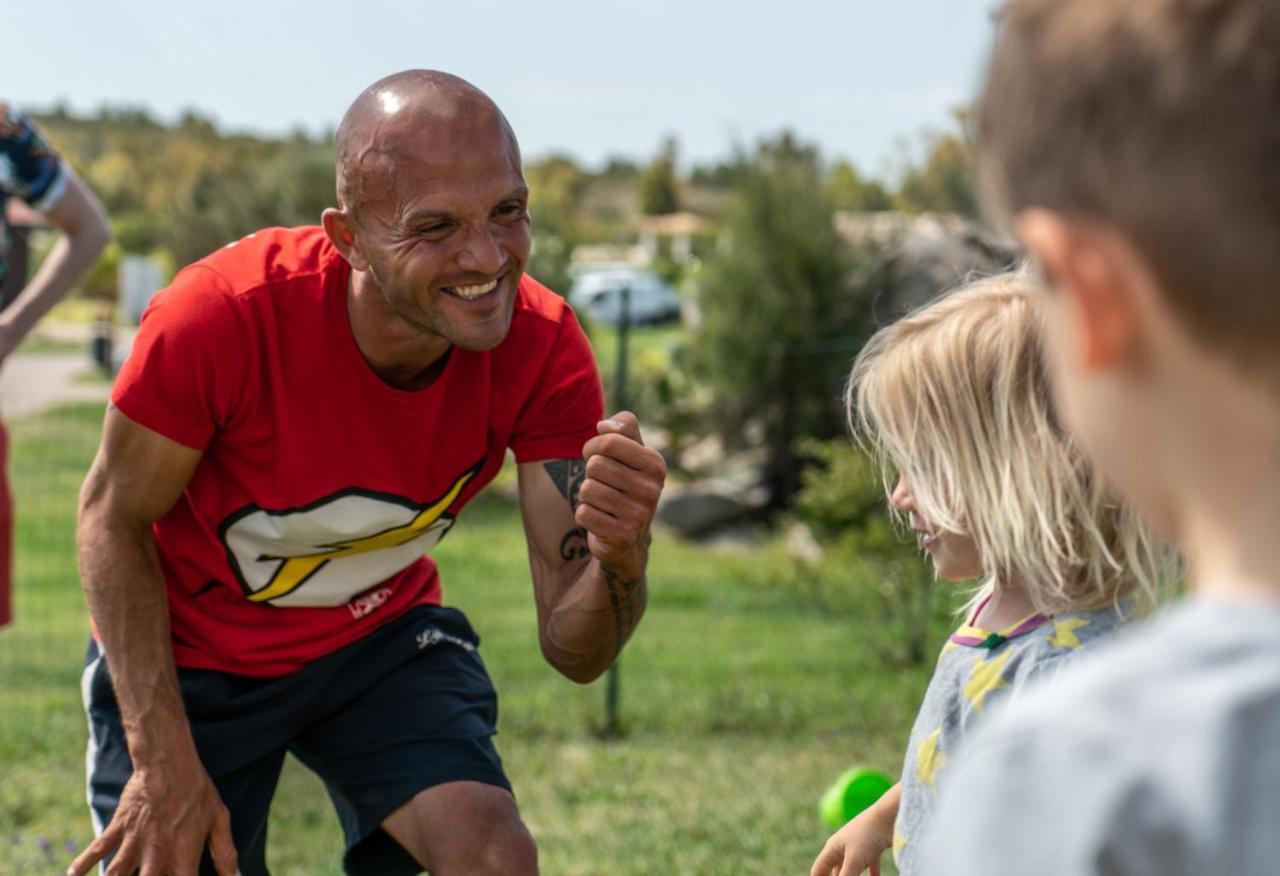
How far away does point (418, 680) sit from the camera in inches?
135

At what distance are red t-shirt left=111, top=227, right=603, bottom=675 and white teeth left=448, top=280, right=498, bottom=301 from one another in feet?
0.62

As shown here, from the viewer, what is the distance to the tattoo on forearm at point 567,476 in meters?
3.32

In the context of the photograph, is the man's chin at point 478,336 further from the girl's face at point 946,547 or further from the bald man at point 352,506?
the girl's face at point 946,547

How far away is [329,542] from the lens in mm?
3248

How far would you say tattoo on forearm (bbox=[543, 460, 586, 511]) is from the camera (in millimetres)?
3320

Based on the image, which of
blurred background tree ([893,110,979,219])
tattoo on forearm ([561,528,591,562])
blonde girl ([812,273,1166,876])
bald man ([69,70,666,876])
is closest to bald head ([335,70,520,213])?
bald man ([69,70,666,876])

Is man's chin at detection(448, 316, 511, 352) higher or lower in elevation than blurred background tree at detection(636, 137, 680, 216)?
higher

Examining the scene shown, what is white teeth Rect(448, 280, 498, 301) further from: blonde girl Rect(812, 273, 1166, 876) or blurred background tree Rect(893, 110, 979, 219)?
blurred background tree Rect(893, 110, 979, 219)

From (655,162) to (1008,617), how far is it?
57.4m

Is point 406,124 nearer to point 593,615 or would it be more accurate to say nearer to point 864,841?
point 593,615

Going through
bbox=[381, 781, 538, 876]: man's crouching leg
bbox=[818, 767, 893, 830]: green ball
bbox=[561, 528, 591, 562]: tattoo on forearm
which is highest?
bbox=[561, 528, 591, 562]: tattoo on forearm

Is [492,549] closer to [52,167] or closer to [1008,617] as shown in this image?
[52,167]

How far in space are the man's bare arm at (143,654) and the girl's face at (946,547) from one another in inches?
53.2

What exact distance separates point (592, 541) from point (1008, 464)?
94 centimetres
